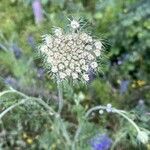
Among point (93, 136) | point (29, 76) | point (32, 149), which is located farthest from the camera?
point (29, 76)

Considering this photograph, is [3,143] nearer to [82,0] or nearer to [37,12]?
[37,12]

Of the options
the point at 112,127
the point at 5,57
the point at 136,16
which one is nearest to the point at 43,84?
the point at 5,57

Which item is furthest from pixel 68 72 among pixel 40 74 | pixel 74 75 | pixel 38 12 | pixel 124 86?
pixel 38 12

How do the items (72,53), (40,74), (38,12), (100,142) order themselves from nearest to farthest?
(72,53) < (100,142) < (40,74) < (38,12)

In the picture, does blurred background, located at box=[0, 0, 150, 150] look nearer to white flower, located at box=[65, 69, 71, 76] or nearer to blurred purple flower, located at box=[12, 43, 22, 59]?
blurred purple flower, located at box=[12, 43, 22, 59]

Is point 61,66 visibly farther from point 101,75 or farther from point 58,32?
point 101,75

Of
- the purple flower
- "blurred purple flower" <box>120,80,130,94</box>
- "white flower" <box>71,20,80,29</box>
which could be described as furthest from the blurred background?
"white flower" <box>71,20,80,29</box>
